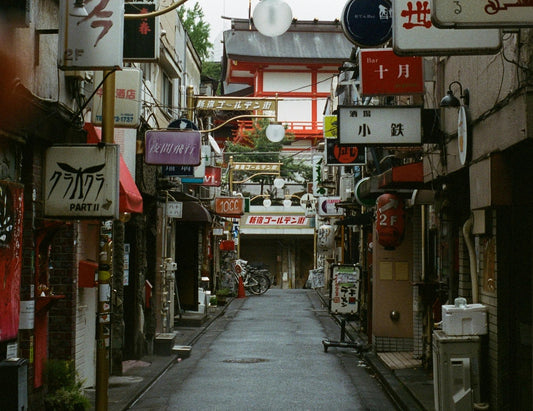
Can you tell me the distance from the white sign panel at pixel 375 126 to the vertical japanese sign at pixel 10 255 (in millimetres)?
5112

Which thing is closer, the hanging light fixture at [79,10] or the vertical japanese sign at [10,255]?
the vertical japanese sign at [10,255]

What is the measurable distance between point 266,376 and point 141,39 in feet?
21.6

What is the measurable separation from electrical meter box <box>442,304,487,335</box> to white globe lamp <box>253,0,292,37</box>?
201 inches

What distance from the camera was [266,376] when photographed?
1597cm

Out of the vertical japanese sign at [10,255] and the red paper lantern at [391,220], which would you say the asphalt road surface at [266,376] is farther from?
the vertical japanese sign at [10,255]

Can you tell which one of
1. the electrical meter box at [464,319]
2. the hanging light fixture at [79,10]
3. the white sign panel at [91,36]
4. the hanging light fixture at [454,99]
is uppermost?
the hanging light fixture at [79,10]

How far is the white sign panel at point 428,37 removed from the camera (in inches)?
347

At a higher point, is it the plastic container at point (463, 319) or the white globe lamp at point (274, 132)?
the white globe lamp at point (274, 132)

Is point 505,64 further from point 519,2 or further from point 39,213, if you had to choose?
point 39,213

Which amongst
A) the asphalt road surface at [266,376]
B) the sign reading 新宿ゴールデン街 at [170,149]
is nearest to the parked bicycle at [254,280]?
the asphalt road surface at [266,376]

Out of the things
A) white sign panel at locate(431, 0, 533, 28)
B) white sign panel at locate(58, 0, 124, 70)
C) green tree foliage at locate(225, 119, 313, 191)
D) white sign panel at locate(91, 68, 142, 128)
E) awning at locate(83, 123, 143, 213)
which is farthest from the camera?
green tree foliage at locate(225, 119, 313, 191)

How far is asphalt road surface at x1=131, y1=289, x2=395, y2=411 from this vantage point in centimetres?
1331

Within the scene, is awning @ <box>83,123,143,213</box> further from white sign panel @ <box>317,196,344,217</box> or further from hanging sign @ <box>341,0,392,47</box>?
white sign panel @ <box>317,196,344,217</box>

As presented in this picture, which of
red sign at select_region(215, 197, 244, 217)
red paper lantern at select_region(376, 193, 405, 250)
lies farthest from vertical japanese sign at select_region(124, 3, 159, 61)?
red sign at select_region(215, 197, 244, 217)
